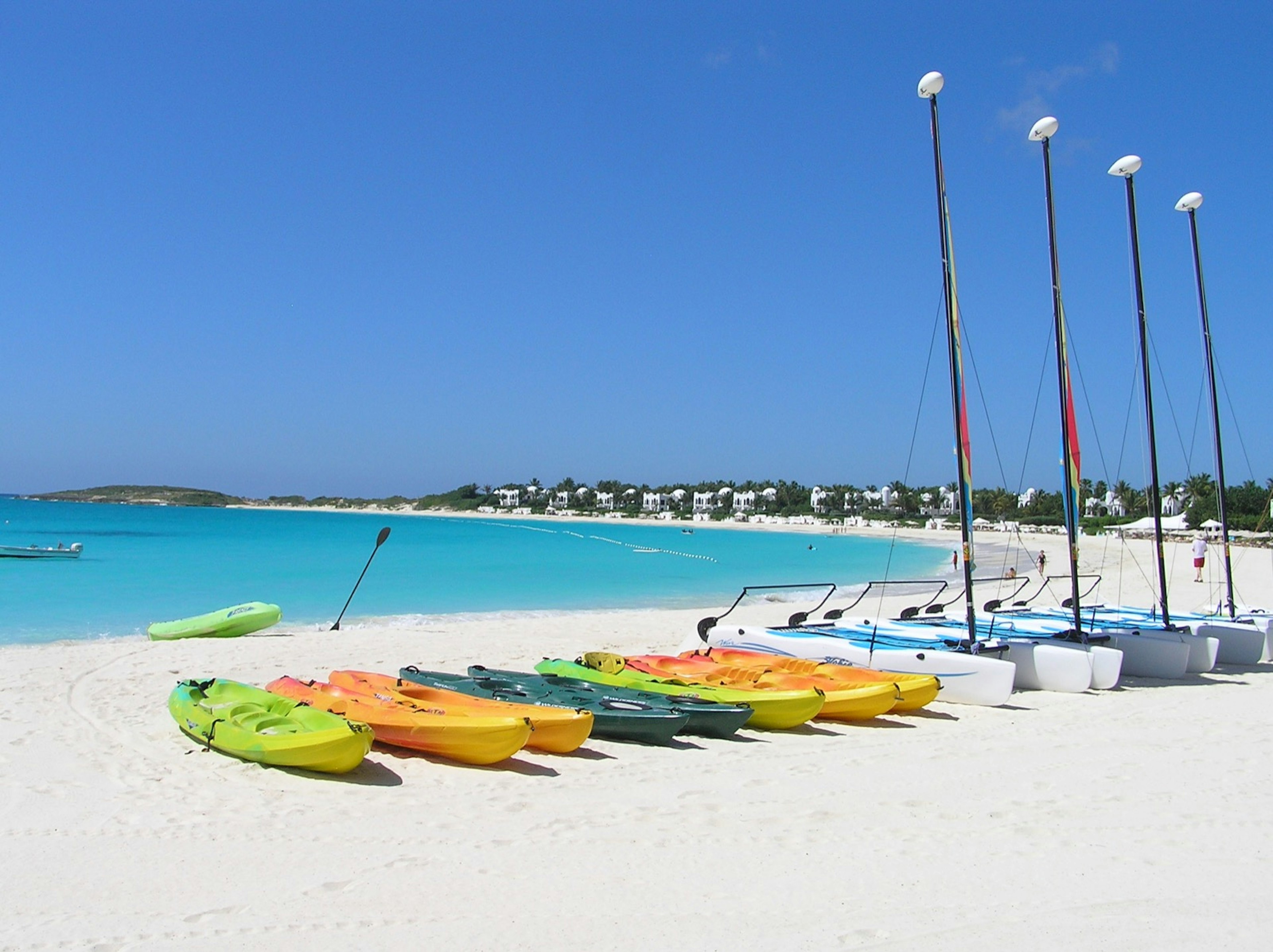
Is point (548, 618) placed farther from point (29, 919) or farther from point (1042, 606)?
point (29, 919)

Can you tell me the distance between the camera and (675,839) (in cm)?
586

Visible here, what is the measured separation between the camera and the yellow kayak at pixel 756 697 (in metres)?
9.02

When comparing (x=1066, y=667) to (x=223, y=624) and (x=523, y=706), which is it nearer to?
(x=523, y=706)

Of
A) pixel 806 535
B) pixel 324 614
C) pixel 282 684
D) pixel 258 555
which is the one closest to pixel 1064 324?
pixel 282 684

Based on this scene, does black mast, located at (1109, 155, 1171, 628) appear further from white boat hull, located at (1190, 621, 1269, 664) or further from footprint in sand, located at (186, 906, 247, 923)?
footprint in sand, located at (186, 906, 247, 923)

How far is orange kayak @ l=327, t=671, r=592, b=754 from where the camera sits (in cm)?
790

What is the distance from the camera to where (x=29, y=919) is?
4.63 m

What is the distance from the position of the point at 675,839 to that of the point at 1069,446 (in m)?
8.97

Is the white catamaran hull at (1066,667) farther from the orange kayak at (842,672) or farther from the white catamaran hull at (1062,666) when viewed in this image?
the orange kayak at (842,672)

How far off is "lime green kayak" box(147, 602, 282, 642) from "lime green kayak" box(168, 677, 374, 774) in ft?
24.2

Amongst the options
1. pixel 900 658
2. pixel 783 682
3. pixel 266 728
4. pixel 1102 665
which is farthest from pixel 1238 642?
pixel 266 728

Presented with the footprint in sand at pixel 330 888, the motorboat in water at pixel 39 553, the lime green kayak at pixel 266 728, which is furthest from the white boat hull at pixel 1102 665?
the motorboat in water at pixel 39 553

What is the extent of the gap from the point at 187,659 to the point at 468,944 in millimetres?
10358

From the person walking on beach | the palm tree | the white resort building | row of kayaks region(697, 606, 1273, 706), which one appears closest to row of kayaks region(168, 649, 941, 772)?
row of kayaks region(697, 606, 1273, 706)
